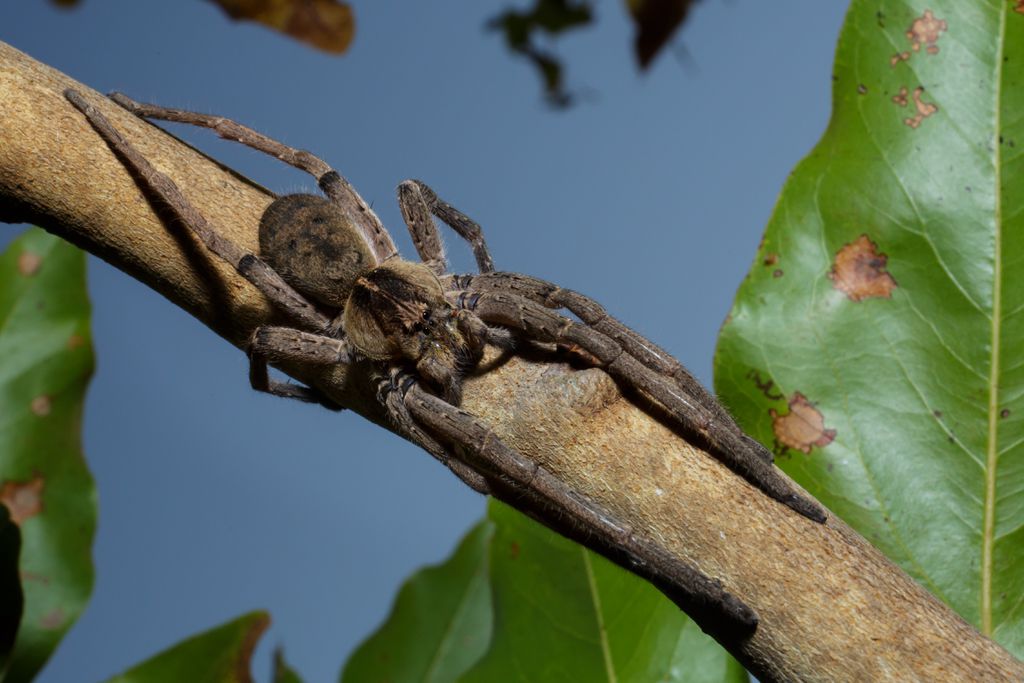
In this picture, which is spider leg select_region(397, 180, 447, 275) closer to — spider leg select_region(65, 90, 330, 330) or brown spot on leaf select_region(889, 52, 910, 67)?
spider leg select_region(65, 90, 330, 330)

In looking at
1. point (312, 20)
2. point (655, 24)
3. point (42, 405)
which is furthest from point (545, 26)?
point (42, 405)

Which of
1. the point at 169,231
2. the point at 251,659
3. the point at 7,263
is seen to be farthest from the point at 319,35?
the point at 251,659

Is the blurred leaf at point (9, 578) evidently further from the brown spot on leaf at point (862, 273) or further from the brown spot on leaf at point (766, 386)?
the brown spot on leaf at point (862, 273)

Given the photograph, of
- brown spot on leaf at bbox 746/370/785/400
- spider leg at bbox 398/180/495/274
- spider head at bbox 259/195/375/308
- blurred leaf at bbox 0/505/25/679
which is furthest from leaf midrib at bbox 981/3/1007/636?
blurred leaf at bbox 0/505/25/679

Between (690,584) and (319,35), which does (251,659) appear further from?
(319,35)

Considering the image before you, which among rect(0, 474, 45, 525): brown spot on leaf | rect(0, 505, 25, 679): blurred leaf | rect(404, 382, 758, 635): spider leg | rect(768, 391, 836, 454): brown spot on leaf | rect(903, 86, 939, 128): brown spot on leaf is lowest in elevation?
rect(0, 505, 25, 679): blurred leaf

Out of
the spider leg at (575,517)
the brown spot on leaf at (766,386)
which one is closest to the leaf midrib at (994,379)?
the brown spot on leaf at (766,386)
